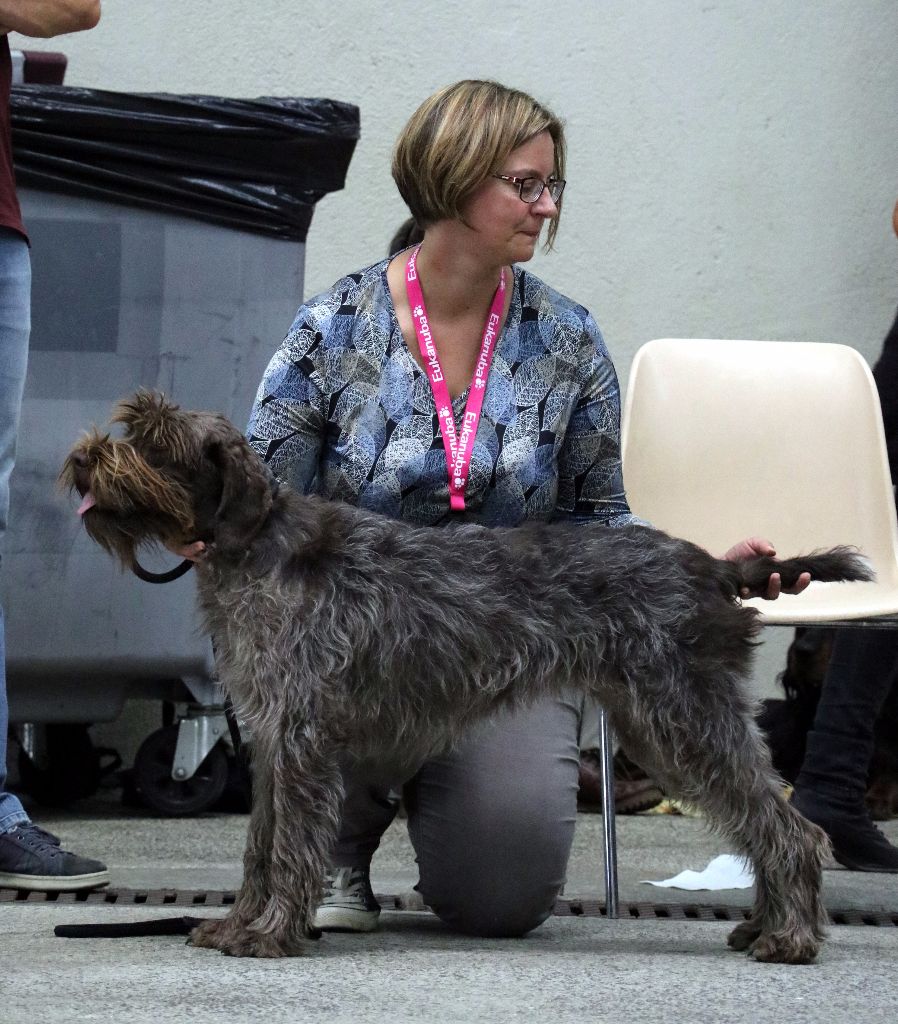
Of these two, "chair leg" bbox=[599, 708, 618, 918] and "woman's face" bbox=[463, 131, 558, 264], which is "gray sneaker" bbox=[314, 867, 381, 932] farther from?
"woman's face" bbox=[463, 131, 558, 264]

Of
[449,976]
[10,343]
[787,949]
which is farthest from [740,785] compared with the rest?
[10,343]

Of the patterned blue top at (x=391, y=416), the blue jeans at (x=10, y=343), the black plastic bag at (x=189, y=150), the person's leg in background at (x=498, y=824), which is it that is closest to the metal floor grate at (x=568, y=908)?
the blue jeans at (x=10, y=343)

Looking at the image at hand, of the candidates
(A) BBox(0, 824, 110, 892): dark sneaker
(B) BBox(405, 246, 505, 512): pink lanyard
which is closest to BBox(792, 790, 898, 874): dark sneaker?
(B) BBox(405, 246, 505, 512): pink lanyard

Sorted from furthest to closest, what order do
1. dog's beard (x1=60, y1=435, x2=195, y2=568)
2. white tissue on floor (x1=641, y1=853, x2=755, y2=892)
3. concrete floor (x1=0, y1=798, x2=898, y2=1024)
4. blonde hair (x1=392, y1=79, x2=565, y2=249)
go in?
white tissue on floor (x1=641, y1=853, x2=755, y2=892), blonde hair (x1=392, y1=79, x2=565, y2=249), dog's beard (x1=60, y1=435, x2=195, y2=568), concrete floor (x1=0, y1=798, x2=898, y2=1024)

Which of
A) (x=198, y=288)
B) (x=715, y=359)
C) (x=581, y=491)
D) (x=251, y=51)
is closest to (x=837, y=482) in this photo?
(x=715, y=359)

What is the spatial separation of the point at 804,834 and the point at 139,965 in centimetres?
133

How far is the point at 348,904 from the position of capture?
12.0ft

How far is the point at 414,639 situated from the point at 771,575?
74 cm

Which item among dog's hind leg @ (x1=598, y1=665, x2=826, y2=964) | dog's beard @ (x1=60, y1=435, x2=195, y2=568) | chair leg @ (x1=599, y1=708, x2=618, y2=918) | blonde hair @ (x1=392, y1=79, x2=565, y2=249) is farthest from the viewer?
chair leg @ (x1=599, y1=708, x2=618, y2=918)

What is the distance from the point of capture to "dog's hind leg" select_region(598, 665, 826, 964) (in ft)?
10.7

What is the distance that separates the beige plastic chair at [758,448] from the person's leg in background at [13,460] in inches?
66.1

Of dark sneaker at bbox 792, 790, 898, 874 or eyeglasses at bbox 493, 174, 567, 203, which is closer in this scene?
eyeglasses at bbox 493, 174, 567, 203

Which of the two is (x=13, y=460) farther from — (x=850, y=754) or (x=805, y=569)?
(x=850, y=754)

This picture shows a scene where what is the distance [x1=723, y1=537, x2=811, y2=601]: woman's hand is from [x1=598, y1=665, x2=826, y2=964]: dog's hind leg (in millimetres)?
193
